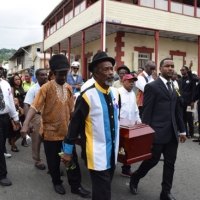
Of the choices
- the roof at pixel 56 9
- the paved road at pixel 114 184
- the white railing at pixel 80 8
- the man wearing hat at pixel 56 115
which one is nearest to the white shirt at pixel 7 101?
the man wearing hat at pixel 56 115

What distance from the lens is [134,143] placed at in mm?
3158

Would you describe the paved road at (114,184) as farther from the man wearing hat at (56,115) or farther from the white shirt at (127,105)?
the white shirt at (127,105)

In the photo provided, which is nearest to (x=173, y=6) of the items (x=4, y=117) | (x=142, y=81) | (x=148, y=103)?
(x=142, y=81)

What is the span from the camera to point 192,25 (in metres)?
15.1

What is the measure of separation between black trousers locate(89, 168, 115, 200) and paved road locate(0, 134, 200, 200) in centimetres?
128

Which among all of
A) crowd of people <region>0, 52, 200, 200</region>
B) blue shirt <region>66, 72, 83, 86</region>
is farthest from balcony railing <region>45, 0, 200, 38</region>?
crowd of people <region>0, 52, 200, 200</region>

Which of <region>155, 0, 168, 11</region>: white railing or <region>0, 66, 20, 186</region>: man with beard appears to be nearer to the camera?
<region>0, 66, 20, 186</region>: man with beard

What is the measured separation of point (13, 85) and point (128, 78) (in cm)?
395

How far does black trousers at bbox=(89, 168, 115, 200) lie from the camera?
2.68m

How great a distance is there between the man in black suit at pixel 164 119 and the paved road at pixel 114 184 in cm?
49

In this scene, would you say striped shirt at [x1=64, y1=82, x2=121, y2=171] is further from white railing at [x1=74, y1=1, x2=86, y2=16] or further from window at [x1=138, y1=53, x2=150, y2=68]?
white railing at [x1=74, y1=1, x2=86, y2=16]

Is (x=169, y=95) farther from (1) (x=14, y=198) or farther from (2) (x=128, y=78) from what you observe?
(1) (x=14, y=198)

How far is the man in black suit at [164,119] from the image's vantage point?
3.65 meters

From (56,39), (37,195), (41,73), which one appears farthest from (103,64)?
(56,39)
